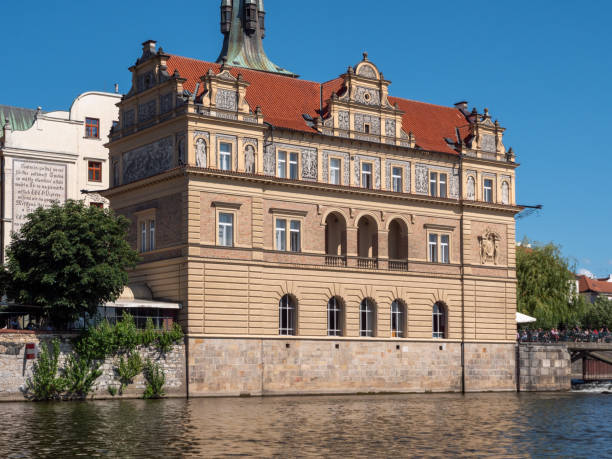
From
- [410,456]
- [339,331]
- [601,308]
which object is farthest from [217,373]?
[601,308]

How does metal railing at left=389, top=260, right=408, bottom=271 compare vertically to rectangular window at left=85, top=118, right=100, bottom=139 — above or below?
below

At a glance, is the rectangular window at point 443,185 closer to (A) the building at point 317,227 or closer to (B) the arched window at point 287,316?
(A) the building at point 317,227

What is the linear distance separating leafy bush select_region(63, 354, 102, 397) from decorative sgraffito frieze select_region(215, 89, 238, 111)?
1737 cm

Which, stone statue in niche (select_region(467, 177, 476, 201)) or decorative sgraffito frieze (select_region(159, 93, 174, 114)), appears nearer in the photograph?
decorative sgraffito frieze (select_region(159, 93, 174, 114))

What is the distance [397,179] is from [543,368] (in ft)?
57.4

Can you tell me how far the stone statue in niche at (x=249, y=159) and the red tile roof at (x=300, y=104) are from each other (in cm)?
282

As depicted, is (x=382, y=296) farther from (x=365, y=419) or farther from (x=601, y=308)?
(x=601, y=308)

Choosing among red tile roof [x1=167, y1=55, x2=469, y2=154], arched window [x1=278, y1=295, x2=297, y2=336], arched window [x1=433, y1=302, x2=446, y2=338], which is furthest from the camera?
arched window [x1=433, y1=302, x2=446, y2=338]

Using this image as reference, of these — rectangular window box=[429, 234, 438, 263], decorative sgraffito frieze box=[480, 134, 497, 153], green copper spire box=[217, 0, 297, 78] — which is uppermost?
green copper spire box=[217, 0, 297, 78]

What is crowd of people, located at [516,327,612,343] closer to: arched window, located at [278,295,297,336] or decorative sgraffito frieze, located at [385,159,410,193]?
decorative sgraffito frieze, located at [385,159,410,193]

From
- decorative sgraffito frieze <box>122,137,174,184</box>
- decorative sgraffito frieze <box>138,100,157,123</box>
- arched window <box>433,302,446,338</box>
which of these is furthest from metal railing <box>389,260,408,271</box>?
decorative sgraffito frieze <box>138,100,157,123</box>

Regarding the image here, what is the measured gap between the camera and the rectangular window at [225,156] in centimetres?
6644

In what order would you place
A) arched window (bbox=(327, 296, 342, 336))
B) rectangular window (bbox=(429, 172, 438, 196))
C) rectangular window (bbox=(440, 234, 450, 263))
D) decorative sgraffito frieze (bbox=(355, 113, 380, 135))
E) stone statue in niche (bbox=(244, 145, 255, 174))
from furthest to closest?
rectangular window (bbox=(429, 172, 438, 196)) < rectangular window (bbox=(440, 234, 450, 263)) < decorative sgraffito frieze (bbox=(355, 113, 380, 135)) < arched window (bbox=(327, 296, 342, 336)) < stone statue in niche (bbox=(244, 145, 255, 174))

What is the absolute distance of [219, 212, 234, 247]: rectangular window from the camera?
6606cm
